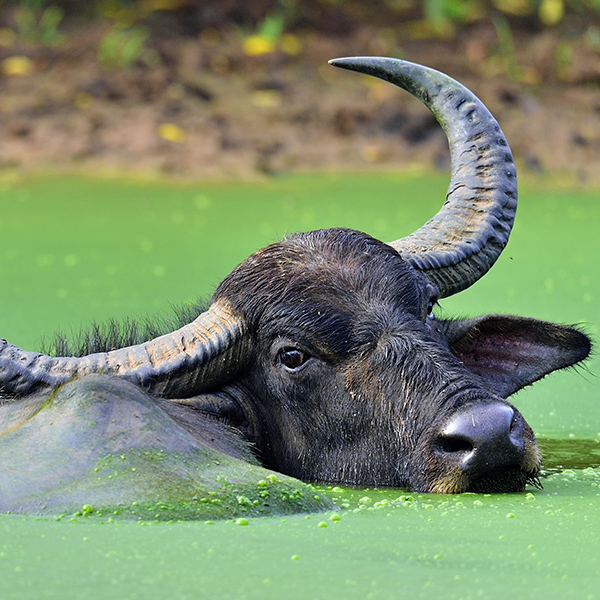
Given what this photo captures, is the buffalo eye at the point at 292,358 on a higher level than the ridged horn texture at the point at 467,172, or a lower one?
lower

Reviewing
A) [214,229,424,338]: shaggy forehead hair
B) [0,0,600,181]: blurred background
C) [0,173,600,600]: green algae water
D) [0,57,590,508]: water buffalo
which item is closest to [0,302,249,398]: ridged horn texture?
[0,57,590,508]: water buffalo

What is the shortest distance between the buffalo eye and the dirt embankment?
964cm

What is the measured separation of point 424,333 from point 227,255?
20.8 feet

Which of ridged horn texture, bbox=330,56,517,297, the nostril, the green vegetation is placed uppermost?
the green vegetation

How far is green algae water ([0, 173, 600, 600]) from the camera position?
3.78 m

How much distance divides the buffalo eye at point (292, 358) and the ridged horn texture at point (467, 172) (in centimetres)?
122

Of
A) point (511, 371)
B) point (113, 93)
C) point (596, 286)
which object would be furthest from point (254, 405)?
point (113, 93)

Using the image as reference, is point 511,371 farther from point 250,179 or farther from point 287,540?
point 250,179

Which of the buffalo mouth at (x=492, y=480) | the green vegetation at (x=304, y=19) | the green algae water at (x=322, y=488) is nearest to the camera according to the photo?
the green algae water at (x=322, y=488)

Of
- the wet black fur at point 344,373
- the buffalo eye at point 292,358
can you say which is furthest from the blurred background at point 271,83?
the buffalo eye at point 292,358

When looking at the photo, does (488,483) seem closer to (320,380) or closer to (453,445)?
(453,445)

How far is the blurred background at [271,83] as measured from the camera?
1596cm

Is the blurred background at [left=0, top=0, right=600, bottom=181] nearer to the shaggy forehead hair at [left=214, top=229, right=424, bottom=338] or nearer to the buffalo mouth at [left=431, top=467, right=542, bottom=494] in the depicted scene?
the shaggy forehead hair at [left=214, top=229, right=424, bottom=338]

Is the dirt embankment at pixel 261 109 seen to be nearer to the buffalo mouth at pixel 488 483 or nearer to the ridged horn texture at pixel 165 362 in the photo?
the ridged horn texture at pixel 165 362
